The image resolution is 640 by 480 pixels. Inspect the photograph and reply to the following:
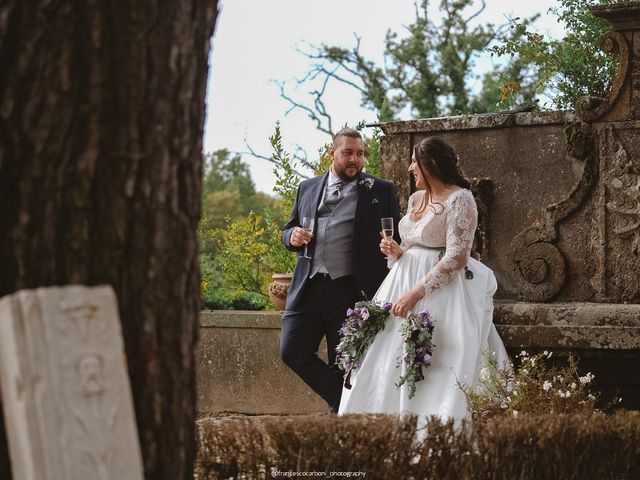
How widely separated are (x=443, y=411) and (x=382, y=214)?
4.73ft

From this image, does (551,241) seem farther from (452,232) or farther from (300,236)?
(300,236)

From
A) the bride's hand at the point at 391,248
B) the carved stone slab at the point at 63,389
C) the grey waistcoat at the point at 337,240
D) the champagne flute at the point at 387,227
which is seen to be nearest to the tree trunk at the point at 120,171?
the carved stone slab at the point at 63,389

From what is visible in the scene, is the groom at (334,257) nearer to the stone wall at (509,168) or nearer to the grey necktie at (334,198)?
the grey necktie at (334,198)

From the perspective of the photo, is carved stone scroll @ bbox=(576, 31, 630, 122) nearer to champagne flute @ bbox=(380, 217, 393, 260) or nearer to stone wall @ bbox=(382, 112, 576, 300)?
stone wall @ bbox=(382, 112, 576, 300)

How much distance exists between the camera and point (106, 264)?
10.1 feet

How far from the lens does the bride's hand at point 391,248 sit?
6941 millimetres

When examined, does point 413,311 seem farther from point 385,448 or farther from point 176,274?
point 176,274

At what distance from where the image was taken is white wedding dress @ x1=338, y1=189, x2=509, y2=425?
6738 millimetres

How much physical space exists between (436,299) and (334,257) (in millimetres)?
757

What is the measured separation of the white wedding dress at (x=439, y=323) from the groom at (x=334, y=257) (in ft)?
0.95

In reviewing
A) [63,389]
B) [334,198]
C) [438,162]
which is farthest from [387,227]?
[63,389]

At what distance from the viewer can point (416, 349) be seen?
6707mm

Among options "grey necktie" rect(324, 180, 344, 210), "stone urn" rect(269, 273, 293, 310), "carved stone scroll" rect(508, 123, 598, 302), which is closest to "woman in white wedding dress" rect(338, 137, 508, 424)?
"grey necktie" rect(324, 180, 344, 210)

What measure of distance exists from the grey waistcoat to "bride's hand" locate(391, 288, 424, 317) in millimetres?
571
